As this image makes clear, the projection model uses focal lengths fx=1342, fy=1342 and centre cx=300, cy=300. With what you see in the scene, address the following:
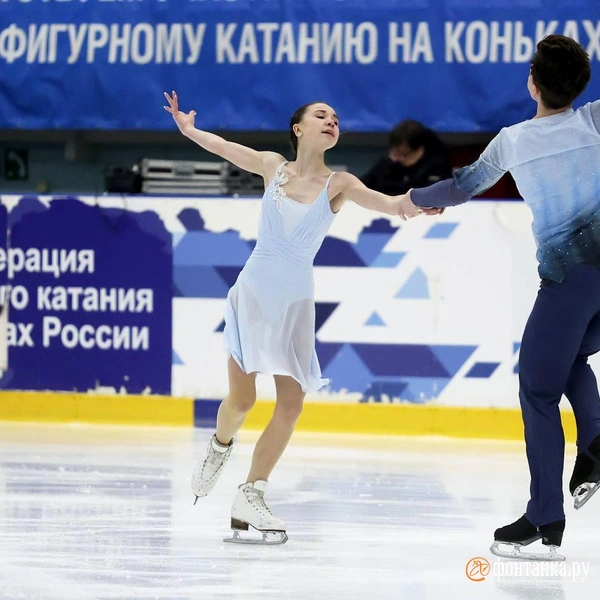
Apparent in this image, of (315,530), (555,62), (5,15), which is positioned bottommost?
(315,530)

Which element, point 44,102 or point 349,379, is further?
point 44,102

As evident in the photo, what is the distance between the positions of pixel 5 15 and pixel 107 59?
717mm

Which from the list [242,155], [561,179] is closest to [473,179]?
[561,179]

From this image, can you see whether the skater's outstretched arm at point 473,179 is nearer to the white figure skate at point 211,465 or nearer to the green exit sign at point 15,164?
the white figure skate at point 211,465

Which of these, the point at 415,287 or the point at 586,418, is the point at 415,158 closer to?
the point at 415,287

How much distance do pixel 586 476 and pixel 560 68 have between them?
1201 millimetres

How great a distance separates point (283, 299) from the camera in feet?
14.4

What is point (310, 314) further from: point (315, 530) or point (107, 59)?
point (107, 59)

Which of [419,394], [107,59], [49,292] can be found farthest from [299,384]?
→ [107,59]

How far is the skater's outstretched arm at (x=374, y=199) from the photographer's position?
4.34 m

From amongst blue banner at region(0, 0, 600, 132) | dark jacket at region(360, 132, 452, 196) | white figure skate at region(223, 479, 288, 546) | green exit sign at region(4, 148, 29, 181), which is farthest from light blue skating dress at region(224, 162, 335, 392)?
green exit sign at region(4, 148, 29, 181)

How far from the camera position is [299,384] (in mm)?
4449

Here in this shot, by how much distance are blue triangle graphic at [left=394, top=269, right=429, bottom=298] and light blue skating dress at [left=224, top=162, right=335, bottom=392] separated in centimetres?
296

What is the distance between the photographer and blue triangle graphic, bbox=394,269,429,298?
24.3 ft
